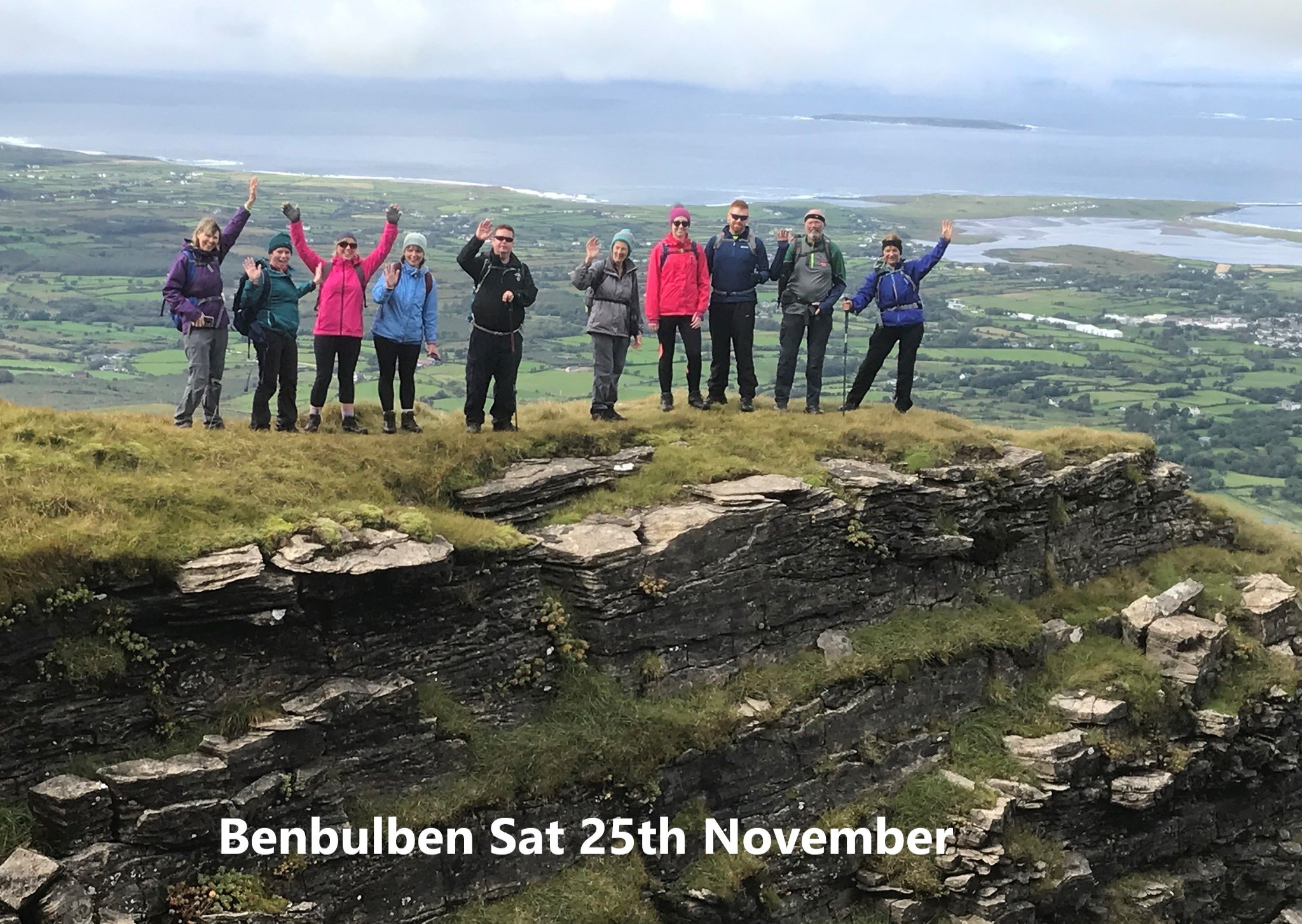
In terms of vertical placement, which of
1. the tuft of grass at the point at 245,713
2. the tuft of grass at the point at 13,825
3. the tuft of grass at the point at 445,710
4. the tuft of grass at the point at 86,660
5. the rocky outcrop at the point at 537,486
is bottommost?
the tuft of grass at the point at 13,825

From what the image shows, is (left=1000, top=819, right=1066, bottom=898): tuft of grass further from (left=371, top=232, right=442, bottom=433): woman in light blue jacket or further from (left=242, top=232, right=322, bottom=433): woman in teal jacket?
(left=242, top=232, right=322, bottom=433): woman in teal jacket

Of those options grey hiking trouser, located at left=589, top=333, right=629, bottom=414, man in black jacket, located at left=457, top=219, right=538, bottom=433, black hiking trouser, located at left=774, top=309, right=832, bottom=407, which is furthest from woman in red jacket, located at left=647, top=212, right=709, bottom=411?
man in black jacket, located at left=457, top=219, right=538, bottom=433

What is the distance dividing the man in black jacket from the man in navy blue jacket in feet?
11.7

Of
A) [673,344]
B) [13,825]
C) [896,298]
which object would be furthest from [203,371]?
[896,298]

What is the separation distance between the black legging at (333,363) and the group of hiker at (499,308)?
0.03 m

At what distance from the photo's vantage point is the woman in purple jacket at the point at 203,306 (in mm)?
15664

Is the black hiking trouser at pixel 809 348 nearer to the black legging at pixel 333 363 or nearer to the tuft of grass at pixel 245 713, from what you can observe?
the black legging at pixel 333 363

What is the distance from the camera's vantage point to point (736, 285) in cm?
1980

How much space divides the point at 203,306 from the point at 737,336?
8.75 m

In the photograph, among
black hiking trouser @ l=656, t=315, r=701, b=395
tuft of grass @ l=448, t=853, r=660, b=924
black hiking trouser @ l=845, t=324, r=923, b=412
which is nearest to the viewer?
tuft of grass @ l=448, t=853, r=660, b=924

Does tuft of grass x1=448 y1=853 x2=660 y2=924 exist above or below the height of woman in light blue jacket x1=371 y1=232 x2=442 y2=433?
below

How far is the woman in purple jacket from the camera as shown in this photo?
15.7 m

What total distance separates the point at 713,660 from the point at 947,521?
17.2 ft

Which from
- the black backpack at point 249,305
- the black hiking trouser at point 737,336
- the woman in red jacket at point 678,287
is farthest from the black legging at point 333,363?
the black hiking trouser at point 737,336
